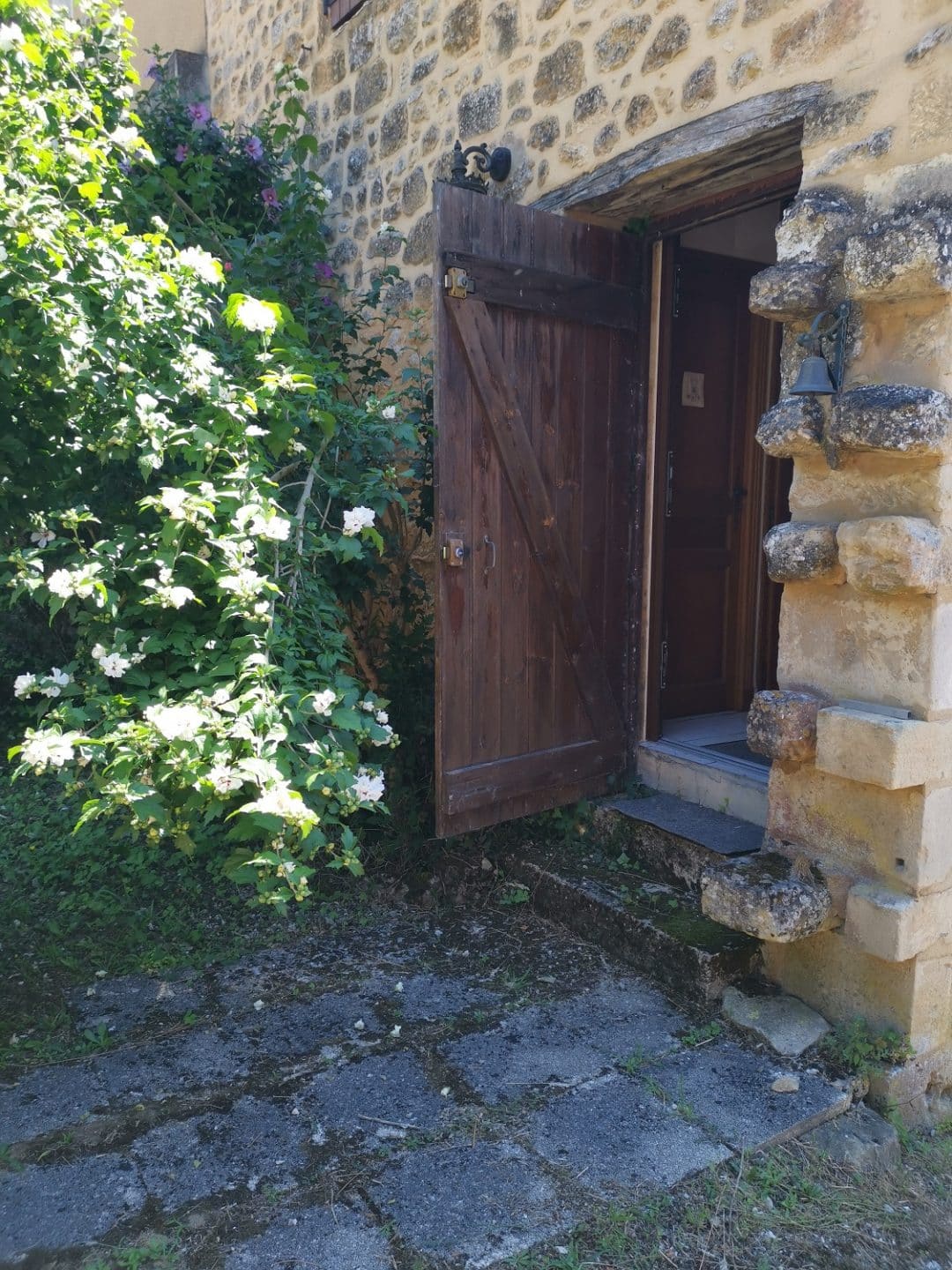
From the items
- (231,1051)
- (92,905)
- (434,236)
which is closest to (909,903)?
(231,1051)

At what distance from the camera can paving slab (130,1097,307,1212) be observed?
2.19 metres

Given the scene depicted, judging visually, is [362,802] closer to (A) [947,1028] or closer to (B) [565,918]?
(B) [565,918]

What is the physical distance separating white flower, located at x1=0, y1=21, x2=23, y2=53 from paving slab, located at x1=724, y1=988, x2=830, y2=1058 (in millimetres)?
3260

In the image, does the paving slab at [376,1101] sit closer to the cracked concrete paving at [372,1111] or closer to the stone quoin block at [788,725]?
the cracked concrete paving at [372,1111]

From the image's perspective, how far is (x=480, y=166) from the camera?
13.3 ft

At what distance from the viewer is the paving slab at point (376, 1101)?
94.6 inches

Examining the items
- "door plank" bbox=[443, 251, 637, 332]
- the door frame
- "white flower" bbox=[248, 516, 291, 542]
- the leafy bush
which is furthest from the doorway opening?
"white flower" bbox=[248, 516, 291, 542]

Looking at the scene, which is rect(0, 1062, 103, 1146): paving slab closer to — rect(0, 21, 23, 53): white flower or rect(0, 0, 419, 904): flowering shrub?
rect(0, 0, 419, 904): flowering shrub

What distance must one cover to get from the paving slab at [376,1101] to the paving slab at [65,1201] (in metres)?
0.46

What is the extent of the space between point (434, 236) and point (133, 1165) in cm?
281

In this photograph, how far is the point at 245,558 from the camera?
235 centimetres

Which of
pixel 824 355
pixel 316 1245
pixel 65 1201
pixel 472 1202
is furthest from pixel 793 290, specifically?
pixel 65 1201

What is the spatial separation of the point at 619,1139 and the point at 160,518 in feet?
6.42

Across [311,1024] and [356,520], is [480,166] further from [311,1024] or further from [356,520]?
[311,1024]
